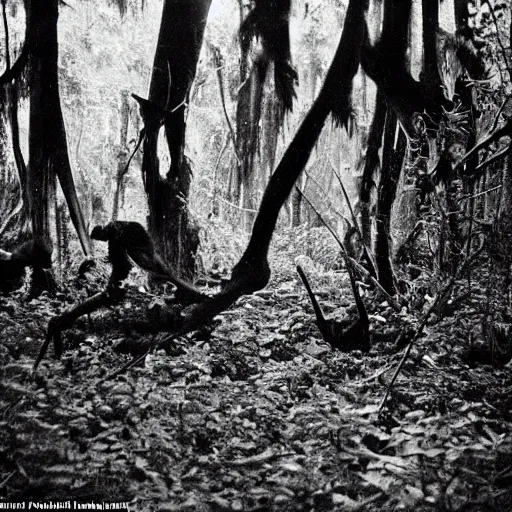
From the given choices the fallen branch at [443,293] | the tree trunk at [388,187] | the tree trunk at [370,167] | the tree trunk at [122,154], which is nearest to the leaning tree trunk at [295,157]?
the tree trunk at [370,167]

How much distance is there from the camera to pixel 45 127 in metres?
2.79

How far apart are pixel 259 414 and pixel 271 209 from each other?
1.17 m

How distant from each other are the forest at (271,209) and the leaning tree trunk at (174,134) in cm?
1

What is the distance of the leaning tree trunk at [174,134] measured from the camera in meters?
2.68

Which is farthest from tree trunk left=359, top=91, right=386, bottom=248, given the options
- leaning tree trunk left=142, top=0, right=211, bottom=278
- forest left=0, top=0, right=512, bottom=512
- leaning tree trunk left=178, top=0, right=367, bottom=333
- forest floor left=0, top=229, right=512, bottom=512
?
leaning tree trunk left=142, top=0, right=211, bottom=278

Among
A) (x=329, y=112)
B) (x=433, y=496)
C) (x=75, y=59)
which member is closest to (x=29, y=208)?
(x=75, y=59)

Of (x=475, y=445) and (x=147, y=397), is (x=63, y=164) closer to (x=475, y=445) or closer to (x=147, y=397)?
(x=147, y=397)

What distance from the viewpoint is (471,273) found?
8.85ft

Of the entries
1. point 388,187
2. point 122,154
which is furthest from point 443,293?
point 122,154

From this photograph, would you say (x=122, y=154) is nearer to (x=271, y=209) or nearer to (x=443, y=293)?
(x=271, y=209)

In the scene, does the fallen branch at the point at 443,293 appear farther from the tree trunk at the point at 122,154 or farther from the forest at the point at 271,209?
the tree trunk at the point at 122,154

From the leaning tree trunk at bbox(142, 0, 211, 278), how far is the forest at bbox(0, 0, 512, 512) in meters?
0.01

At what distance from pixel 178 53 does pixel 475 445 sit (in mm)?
2807

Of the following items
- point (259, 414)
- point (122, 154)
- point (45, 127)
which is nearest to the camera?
point (259, 414)
